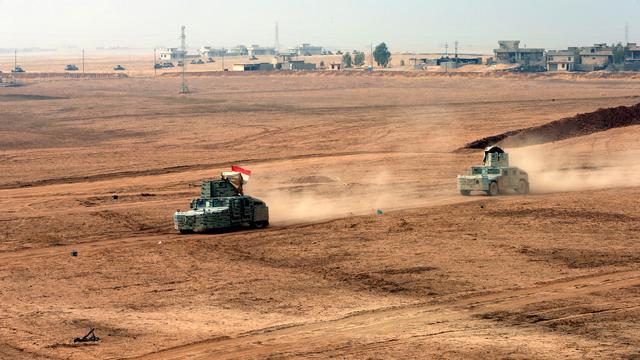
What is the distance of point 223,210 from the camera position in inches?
1419

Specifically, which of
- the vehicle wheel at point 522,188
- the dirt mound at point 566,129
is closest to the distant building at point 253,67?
the dirt mound at point 566,129

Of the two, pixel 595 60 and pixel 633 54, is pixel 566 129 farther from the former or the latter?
pixel 633 54

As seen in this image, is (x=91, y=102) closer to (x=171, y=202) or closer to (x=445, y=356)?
(x=171, y=202)

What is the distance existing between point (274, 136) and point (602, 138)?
2261cm

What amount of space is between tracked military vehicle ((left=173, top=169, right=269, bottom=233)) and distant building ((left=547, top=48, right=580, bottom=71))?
146 meters

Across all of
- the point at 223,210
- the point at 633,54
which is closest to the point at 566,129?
the point at 223,210

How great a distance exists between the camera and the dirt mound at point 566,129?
62.2 m

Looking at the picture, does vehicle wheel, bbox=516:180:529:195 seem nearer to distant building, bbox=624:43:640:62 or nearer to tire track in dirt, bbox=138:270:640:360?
tire track in dirt, bbox=138:270:640:360

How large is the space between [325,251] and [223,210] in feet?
17.4

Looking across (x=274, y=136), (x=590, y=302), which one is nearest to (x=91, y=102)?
(x=274, y=136)

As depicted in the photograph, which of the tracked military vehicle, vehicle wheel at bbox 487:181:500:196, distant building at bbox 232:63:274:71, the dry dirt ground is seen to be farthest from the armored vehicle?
distant building at bbox 232:63:274:71

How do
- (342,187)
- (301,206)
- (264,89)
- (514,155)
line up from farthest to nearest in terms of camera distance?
(264,89)
(514,155)
(342,187)
(301,206)

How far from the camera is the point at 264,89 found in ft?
451

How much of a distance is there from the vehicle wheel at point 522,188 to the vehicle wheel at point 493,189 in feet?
3.93
